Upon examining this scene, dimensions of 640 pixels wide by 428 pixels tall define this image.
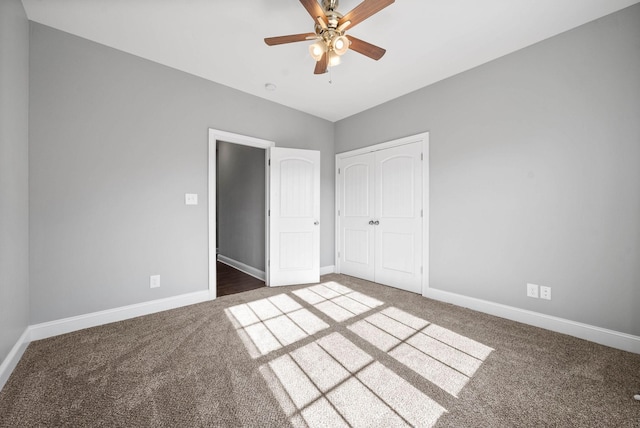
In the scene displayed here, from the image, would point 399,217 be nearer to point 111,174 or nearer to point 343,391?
point 343,391

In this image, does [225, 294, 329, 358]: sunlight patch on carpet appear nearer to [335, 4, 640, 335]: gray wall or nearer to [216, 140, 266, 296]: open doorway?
[216, 140, 266, 296]: open doorway

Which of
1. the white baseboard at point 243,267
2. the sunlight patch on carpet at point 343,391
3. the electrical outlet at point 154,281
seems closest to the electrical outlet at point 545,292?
the sunlight patch on carpet at point 343,391

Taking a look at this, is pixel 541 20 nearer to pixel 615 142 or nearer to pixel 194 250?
pixel 615 142

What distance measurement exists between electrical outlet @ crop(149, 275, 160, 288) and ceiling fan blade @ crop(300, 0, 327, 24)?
286 cm

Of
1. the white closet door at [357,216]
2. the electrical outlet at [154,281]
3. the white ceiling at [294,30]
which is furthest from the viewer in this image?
the white closet door at [357,216]

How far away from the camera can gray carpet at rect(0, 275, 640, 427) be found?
1.30 m

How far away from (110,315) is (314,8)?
3202mm

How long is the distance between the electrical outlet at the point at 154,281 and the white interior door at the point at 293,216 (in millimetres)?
1391

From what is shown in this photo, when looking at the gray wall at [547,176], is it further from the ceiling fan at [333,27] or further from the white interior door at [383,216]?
the ceiling fan at [333,27]

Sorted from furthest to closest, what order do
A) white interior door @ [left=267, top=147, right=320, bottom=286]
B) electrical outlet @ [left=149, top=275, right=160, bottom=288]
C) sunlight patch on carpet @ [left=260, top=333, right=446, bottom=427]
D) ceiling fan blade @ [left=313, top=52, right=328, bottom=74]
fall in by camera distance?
1. white interior door @ [left=267, top=147, right=320, bottom=286]
2. electrical outlet @ [left=149, top=275, right=160, bottom=288]
3. ceiling fan blade @ [left=313, top=52, right=328, bottom=74]
4. sunlight patch on carpet @ [left=260, top=333, right=446, bottom=427]

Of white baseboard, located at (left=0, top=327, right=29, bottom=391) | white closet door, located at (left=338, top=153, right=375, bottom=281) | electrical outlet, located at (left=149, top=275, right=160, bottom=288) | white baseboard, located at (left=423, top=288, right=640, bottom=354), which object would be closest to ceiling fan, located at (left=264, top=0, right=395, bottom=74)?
white closet door, located at (left=338, top=153, right=375, bottom=281)

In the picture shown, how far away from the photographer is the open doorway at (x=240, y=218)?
4.07 metres

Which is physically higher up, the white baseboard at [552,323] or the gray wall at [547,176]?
the gray wall at [547,176]

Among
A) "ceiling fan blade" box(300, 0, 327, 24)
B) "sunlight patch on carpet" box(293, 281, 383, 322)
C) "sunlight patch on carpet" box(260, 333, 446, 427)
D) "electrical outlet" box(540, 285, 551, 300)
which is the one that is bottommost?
"sunlight patch on carpet" box(260, 333, 446, 427)
